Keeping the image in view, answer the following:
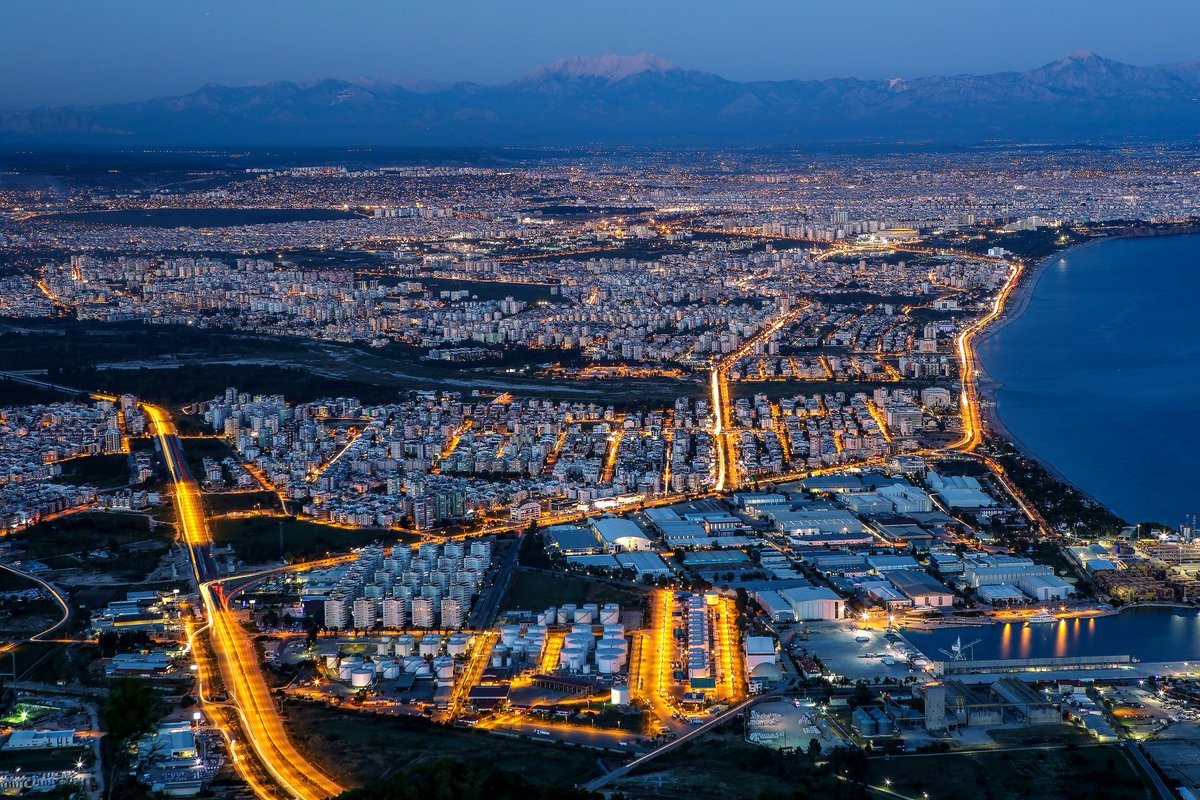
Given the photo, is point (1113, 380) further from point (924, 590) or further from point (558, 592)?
point (558, 592)

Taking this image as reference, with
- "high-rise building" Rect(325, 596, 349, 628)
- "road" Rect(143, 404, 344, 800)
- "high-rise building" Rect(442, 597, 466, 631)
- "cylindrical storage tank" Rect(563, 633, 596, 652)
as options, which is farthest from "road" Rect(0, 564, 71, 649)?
"cylindrical storage tank" Rect(563, 633, 596, 652)

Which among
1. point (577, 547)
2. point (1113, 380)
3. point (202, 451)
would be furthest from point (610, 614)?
point (1113, 380)

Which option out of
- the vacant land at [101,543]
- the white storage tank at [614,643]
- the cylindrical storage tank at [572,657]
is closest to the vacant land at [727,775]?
the cylindrical storage tank at [572,657]

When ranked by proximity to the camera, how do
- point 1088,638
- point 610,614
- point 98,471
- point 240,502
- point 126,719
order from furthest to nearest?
point 98,471 < point 240,502 < point 610,614 < point 1088,638 < point 126,719

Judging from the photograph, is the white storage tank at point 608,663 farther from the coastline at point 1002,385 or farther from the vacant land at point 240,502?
the coastline at point 1002,385

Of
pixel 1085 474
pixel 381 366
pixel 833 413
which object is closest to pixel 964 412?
pixel 833 413

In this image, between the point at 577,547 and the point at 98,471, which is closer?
the point at 577,547

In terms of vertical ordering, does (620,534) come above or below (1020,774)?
above

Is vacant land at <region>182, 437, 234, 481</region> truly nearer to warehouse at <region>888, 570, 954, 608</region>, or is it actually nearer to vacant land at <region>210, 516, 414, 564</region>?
vacant land at <region>210, 516, 414, 564</region>
